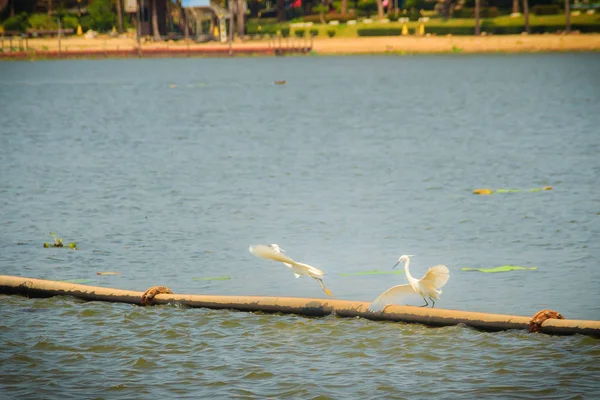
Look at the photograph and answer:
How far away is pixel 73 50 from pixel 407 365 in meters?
110

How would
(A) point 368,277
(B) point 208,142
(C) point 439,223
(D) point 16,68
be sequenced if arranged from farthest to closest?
(D) point 16,68
(B) point 208,142
(C) point 439,223
(A) point 368,277

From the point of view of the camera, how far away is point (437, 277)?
12109mm

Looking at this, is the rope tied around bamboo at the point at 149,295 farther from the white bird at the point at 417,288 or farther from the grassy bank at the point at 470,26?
the grassy bank at the point at 470,26

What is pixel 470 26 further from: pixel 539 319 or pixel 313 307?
pixel 539 319

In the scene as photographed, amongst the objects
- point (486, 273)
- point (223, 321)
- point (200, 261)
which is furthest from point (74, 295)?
point (486, 273)

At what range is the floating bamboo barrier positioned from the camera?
11727mm

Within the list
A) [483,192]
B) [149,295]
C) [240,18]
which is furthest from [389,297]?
[240,18]

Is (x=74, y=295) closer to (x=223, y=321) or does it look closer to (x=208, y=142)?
(x=223, y=321)

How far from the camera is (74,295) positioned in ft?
45.4

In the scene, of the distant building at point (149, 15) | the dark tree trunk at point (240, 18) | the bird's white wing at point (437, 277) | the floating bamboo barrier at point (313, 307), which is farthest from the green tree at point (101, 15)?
the bird's white wing at point (437, 277)

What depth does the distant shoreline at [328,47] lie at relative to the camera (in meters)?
107

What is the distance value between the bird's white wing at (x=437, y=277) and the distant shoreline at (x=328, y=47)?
94.6 m

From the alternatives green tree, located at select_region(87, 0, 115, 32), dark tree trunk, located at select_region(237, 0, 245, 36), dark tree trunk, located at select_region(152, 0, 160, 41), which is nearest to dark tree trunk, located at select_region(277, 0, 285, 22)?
dark tree trunk, located at select_region(237, 0, 245, 36)

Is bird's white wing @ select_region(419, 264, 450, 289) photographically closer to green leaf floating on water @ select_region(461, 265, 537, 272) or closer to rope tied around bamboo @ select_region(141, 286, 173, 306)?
rope tied around bamboo @ select_region(141, 286, 173, 306)
